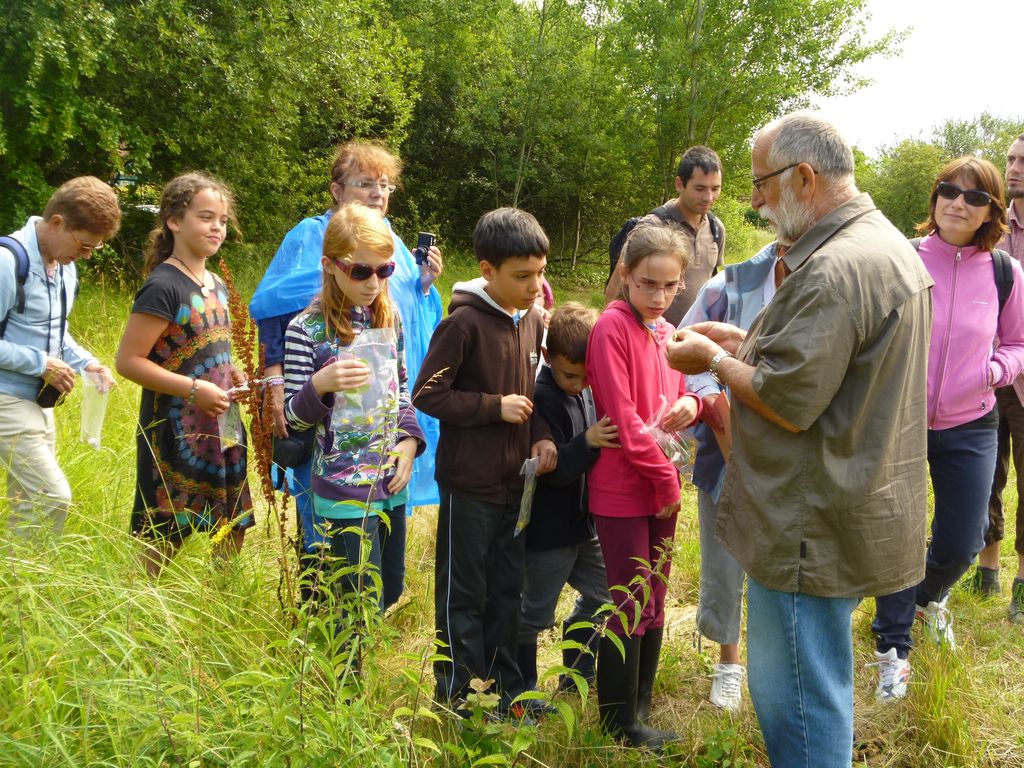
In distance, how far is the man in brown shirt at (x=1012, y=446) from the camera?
4.14 metres

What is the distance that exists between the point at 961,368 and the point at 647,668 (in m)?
1.82

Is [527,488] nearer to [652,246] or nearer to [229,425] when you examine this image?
[652,246]

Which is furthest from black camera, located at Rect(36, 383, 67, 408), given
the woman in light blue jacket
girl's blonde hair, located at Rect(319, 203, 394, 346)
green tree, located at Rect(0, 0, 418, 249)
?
green tree, located at Rect(0, 0, 418, 249)

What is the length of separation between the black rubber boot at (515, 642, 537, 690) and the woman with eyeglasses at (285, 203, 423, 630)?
29.7 inches

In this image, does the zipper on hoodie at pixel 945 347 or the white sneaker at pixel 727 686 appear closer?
the white sneaker at pixel 727 686

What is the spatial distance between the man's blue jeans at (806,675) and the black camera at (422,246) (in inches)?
87.2

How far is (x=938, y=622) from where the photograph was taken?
3.57 m

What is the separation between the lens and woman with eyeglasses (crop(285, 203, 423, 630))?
9.02 ft

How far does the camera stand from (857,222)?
2139 mm

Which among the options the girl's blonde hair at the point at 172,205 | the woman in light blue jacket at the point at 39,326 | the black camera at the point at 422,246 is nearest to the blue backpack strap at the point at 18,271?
the woman in light blue jacket at the point at 39,326

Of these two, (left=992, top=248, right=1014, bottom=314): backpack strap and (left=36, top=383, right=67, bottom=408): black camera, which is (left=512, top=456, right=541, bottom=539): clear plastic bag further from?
(left=992, top=248, right=1014, bottom=314): backpack strap

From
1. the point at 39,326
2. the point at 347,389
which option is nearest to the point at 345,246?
the point at 347,389

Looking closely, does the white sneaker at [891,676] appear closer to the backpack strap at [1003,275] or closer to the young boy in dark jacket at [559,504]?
the young boy in dark jacket at [559,504]

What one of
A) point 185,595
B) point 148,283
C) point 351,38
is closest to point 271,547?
point 185,595
